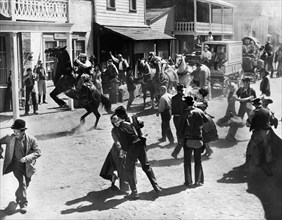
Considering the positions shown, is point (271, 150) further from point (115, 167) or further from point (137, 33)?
point (137, 33)

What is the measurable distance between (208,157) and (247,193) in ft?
7.43

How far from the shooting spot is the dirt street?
24.6ft

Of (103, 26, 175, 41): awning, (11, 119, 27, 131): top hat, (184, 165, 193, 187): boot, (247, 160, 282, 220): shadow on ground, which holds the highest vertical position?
(103, 26, 175, 41): awning

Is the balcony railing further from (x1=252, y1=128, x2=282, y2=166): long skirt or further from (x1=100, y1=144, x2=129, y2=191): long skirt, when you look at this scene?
(x1=252, y1=128, x2=282, y2=166): long skirt

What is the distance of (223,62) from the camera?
19.5 meters

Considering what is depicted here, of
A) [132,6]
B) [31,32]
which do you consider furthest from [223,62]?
[31,32]

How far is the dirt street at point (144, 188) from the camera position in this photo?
24.6 ft

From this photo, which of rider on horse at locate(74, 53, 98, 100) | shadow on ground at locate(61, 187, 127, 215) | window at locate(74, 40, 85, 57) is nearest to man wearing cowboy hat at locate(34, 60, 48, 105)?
rider on horse at locate(74, 53, 98, 100)

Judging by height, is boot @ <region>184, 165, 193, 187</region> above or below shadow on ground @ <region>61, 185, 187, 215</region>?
above

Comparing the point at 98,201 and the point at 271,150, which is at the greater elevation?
the point at 271,150

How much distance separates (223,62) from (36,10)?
29.6 ft

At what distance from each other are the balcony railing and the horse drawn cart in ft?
24.1

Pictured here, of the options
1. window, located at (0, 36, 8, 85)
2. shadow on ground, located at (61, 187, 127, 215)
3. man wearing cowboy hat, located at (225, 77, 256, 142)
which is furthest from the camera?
window, located at (0, 36, 8, 85)

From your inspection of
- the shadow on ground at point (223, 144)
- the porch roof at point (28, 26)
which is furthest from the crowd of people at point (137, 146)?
the porch roof at point (28, 26)
